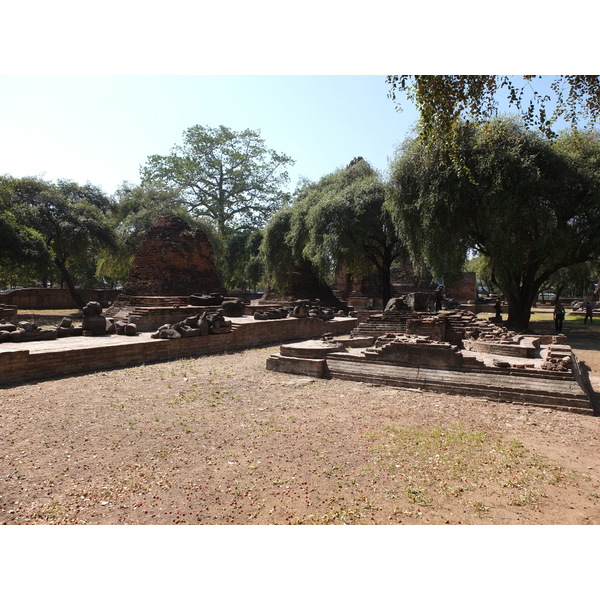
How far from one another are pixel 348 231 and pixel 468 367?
12.0m

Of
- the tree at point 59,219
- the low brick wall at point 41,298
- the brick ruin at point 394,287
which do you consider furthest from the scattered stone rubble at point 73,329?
the low brick wall at point 41,298

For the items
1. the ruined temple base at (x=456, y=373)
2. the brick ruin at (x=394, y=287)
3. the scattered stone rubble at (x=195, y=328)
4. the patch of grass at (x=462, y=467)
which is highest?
the brick ruin at (x=394, y=287)

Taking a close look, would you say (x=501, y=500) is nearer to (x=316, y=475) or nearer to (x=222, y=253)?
(x=316, y=475)

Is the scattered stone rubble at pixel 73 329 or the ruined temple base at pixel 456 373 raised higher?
the scattered stone rubble at pixel 73 329

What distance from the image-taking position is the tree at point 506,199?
12508 mm

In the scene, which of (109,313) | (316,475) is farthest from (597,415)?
(109,313)

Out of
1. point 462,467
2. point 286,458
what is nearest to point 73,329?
point 286,458

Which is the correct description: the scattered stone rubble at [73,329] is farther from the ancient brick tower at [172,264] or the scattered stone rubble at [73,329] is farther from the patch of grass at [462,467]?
the patch of grass at [462,467]

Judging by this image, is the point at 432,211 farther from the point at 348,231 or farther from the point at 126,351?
the point at 126,351

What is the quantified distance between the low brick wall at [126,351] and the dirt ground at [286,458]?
0.53 metres

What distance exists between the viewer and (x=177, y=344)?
9.47 metres

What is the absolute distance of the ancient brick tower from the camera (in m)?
16.4

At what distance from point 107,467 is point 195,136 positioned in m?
32.9

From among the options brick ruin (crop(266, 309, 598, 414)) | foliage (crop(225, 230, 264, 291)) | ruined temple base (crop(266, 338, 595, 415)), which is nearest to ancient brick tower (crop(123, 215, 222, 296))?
brick ruin (crop(266, 309, 598, 414))
